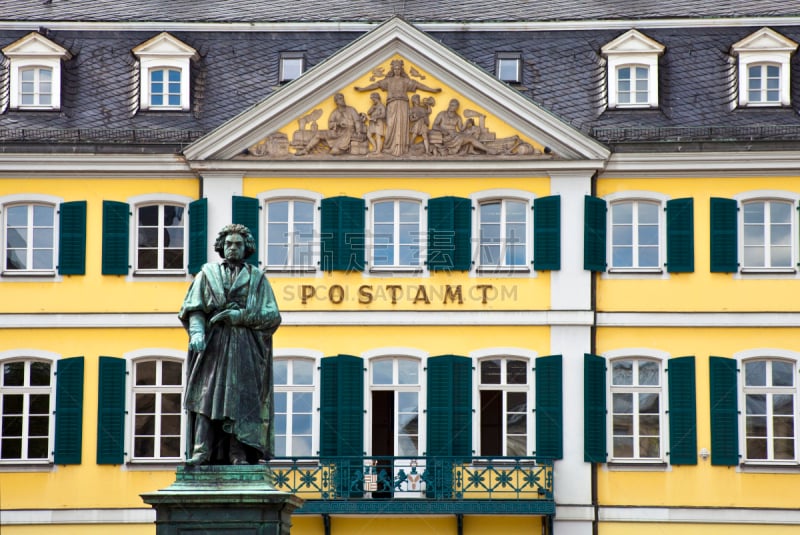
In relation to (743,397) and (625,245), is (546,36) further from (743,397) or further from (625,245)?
(743,397)

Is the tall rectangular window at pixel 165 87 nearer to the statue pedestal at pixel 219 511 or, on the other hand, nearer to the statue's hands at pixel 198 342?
the statue's hands at pixel 198 342

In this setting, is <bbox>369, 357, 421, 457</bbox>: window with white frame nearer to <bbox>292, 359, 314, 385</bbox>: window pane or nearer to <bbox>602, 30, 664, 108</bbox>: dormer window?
<bbox>292, 359, 314, 385</bbox>: window pane

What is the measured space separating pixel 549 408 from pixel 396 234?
4171 millimetres

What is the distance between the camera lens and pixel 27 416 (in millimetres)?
31344

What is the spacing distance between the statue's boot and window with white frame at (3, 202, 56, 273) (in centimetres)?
1701

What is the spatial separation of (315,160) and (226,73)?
312cm

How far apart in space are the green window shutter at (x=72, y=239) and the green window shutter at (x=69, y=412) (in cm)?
168

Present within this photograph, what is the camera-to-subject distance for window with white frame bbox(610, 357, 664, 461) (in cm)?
3120

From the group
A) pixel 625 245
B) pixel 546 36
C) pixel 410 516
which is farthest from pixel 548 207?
pixel 410 516

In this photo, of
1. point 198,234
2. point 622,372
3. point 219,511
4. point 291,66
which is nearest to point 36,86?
point 198,234

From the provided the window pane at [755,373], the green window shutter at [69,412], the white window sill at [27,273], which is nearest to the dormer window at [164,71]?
the white window sill at [27,273]

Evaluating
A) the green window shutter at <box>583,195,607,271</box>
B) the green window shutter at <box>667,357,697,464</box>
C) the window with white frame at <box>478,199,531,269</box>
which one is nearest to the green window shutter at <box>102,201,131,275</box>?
the window with white frame at <box>478,199,531,269</box>

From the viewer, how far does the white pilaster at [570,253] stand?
31.5 meters

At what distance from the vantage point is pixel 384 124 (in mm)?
31688
